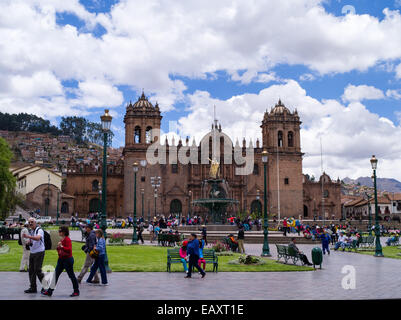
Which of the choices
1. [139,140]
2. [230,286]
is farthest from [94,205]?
[230,286]

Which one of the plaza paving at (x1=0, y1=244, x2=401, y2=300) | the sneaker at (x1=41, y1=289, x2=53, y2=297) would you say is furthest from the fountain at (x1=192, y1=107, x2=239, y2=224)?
the sneaker at (x1=41, y1=289, x2=53, y2=297)

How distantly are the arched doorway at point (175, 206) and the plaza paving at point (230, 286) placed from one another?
4341cm

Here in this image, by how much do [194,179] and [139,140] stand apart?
28.4 ft

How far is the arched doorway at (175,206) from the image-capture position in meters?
55.9

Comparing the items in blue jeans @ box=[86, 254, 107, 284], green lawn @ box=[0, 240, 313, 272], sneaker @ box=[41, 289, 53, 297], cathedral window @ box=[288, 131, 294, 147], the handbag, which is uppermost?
cathedral window @ box=[288, 131, 294, 147]

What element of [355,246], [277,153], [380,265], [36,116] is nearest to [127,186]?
[277,153]

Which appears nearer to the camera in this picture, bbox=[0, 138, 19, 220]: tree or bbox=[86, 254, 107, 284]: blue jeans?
bbox=[86, 254, 107, 284]: blue jeans

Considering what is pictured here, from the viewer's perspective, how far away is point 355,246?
21969 millimetres

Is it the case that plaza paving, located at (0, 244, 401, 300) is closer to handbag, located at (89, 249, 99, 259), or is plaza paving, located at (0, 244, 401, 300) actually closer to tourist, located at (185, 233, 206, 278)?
tourist, located at (185, 233, 206, 278)

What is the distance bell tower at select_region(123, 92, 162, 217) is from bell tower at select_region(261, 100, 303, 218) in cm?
1519

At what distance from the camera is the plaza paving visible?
343 inches

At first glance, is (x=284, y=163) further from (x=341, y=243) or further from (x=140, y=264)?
(x=140, y=264)

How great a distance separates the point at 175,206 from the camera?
56.2 metres

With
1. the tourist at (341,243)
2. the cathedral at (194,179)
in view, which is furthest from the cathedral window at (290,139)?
the tourist at (341,243)
